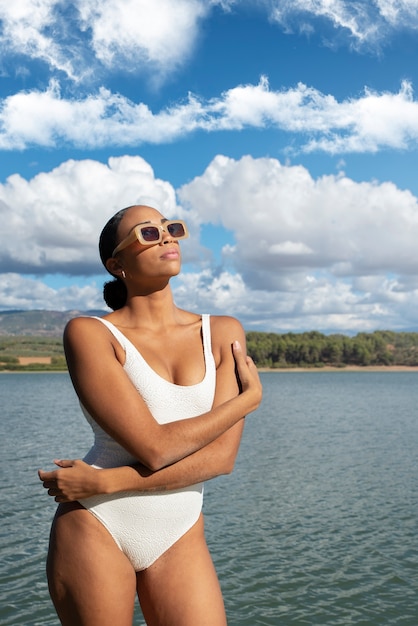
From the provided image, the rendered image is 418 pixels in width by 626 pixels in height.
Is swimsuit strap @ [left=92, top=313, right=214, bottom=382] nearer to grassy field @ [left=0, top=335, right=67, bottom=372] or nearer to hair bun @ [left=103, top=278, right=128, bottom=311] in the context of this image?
hair bun @ [left=103, top=278, right=128, bottom=311]

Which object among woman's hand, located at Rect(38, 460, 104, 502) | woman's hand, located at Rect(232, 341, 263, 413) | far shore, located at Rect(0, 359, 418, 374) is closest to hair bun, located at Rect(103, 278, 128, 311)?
woman's hand, located at Rect(232, 341, 263, 413)

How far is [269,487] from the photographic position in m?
20.4

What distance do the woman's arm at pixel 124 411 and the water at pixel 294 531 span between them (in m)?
8.79

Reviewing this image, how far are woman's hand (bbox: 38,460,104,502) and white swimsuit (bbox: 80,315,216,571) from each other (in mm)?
66

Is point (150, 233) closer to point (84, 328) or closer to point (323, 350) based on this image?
point (84, 328)

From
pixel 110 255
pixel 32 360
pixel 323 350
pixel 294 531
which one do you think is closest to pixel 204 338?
pixel 110 255

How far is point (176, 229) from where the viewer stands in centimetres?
282

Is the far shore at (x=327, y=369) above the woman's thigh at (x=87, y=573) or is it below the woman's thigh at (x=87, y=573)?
below

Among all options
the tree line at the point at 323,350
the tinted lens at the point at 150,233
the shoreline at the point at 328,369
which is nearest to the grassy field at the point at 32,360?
the shoreline at the point at 328,369

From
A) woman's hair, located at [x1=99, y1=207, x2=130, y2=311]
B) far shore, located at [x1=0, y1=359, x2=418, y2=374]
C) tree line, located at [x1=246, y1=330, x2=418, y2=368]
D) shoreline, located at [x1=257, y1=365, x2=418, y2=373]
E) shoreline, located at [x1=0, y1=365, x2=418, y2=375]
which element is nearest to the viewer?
woman's hair, located at [x1=99, y1=207, x2=130, y2=311]

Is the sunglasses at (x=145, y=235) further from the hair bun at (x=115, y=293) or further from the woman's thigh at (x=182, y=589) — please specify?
the woman's thigh at (x=182, y=589)

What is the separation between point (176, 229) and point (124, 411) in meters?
0.83

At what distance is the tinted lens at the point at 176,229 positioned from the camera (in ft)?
9.14

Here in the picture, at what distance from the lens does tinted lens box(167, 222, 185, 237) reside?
2.79 m
